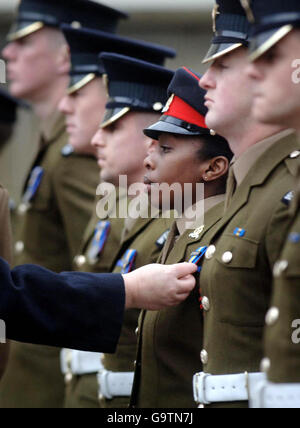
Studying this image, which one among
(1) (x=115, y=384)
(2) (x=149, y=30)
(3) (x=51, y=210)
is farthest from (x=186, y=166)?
(2) (x=149, y=30)

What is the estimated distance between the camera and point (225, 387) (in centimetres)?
292

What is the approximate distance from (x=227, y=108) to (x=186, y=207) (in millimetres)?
524

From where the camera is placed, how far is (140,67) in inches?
161

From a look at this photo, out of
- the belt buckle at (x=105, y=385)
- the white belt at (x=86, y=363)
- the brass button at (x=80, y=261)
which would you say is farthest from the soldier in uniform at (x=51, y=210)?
the belt buckle at (x=105, y=385)

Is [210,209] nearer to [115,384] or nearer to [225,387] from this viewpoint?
[225,387]

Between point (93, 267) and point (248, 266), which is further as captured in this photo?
point (93, 267)

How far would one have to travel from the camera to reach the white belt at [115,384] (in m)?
3.96

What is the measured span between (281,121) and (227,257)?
0.51 m

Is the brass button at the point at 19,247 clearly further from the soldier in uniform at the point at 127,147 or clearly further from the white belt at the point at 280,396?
the white belt at the point at 280,396

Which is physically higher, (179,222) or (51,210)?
(51,210)
